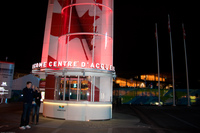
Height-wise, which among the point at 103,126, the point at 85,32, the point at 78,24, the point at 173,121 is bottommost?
the point at 173,121

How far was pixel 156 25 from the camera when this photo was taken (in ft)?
115

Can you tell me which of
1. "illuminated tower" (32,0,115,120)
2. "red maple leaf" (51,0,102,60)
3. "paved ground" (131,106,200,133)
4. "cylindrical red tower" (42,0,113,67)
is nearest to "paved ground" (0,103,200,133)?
"paved ground" (131,106,200,133)

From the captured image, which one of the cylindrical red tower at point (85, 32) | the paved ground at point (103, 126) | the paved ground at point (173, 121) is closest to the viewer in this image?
the paved ground at point (103, 126)

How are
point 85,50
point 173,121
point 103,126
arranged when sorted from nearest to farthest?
point 103,126 < point 173,121 < point 85,50

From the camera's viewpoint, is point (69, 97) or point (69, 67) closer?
point (69, 67)

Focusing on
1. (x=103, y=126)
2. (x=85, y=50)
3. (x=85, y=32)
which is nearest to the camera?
(x=103, y=126)

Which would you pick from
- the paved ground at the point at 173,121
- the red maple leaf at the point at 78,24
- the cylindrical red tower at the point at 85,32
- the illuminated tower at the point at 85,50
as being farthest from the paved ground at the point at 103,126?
the red maple leaf at the point at 78,24

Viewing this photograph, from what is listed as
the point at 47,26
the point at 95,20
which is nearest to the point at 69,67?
the point at 95,20

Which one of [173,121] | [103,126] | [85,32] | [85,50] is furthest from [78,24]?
[173,121]

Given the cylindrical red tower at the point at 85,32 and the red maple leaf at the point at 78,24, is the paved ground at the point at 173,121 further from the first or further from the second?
the red maple leaf at the point at 78,24

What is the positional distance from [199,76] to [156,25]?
32.6 meters

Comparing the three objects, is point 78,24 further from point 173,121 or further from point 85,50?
point 173,121

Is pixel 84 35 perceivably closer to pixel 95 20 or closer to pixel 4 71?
pixel 95 20

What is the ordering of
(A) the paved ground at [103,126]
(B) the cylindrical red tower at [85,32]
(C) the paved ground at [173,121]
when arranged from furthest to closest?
(B) the cylindrical red tower at [85,32], (C) the paved ground at [173,121], (A) the paved ground at [103,126]
